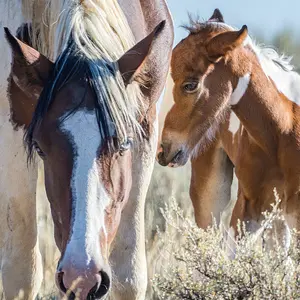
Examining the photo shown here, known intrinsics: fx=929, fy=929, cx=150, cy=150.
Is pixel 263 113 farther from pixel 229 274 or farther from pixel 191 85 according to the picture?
pixel 229 274

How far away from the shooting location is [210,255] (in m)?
4.24

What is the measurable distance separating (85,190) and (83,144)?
192mm

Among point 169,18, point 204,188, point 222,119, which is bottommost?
point 204,188

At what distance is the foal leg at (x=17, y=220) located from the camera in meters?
4.56

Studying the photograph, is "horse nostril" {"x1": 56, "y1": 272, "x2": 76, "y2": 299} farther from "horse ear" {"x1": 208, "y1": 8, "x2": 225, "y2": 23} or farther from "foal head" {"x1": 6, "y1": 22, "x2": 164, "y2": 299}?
"horse ear" {"x1": 208, "y1": 8, "x2": 225, "y2": 23}

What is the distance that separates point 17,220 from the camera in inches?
182

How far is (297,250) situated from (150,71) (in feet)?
3.51

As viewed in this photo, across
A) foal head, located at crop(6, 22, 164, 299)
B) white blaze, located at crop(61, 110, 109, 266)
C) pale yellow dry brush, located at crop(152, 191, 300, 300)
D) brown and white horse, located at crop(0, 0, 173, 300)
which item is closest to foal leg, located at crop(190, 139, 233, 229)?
brown and white horse, located at crop(0, 0, 173, 300)

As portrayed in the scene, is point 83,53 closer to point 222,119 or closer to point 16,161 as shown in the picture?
point 16,161

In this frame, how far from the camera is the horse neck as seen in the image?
5.95 m

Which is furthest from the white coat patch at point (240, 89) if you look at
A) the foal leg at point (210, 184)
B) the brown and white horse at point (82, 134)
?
the brown and white horse at point (82, 134)

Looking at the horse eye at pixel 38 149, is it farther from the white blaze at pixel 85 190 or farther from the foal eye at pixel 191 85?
the foal eye at pixel 191 85

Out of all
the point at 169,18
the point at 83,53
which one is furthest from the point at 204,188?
the point at 83,53

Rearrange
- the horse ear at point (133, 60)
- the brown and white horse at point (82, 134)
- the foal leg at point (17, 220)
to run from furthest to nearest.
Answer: the foal leg at point (17, 220), the horse ear at point (133, 60), the brown and white horse at point (82, 134)
